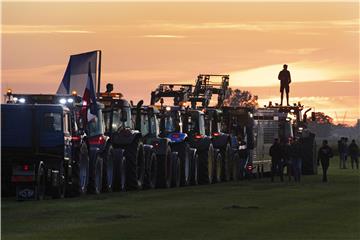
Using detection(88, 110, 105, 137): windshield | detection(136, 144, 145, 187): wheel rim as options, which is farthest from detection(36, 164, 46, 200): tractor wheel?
detection(136, 144, 145, 187): wheel rim

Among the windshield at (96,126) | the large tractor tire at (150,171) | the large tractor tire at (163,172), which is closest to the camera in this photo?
the windshield at (96,126)

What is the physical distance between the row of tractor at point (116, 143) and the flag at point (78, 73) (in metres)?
0.07

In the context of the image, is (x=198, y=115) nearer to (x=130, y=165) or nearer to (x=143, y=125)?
(x=143, y=125)

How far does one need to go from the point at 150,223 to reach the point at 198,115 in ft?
74.1

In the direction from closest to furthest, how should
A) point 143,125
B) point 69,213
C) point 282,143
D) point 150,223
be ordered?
point 150,223 < point 69,213 < point 143,125 < point 282,143

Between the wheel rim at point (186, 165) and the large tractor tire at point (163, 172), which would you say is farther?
the wheel rim at point (186, 165)

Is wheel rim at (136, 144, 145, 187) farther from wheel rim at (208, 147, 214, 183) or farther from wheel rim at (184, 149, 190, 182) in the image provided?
wheel rim at (208, 147, 214, 183)

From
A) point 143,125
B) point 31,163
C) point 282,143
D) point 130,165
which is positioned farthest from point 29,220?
point 282,143

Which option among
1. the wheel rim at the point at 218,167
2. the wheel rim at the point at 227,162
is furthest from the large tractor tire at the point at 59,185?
the wheel rim at the point at 227,162

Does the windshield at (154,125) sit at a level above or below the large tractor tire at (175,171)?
above

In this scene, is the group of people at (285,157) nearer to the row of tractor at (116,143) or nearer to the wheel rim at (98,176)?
the row of tractor at (116,143)

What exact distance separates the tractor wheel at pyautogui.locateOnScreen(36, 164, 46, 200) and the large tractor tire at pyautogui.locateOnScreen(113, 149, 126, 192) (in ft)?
16.8

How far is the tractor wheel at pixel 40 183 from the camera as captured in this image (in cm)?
3083

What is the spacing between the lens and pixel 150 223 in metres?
23.4
